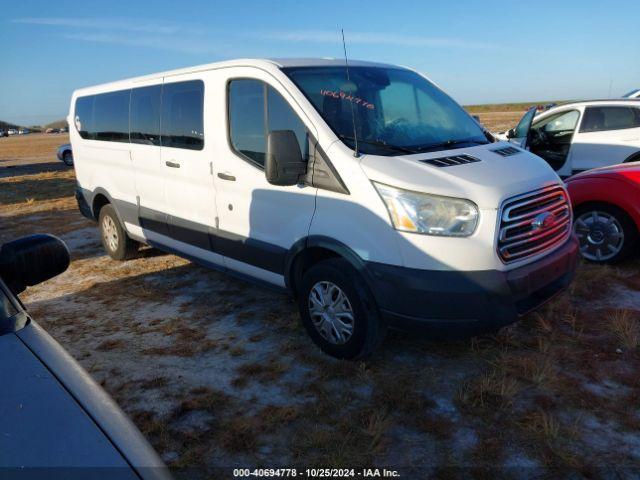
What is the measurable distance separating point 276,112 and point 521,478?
2.77 m

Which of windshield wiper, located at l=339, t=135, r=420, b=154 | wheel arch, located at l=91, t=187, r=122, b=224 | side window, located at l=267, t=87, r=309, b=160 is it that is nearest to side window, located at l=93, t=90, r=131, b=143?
wheel arch, located at l=91, t=187, r=122, b=224

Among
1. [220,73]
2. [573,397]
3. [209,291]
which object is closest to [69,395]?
[573,397]

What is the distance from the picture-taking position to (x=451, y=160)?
3.20 m

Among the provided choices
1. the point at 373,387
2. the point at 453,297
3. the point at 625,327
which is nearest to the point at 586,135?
the point at 625,327

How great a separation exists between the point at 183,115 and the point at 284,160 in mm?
1712

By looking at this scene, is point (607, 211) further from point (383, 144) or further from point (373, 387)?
point (373, 387)

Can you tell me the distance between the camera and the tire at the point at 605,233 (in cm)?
495

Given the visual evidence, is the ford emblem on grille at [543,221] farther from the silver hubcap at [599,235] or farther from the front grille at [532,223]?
the silver hubcap at [599,235]

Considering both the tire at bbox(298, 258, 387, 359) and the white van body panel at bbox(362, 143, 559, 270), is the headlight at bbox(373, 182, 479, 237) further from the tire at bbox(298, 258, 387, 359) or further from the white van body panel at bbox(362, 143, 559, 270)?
the tire at bbox(298, 258, 387, 359)

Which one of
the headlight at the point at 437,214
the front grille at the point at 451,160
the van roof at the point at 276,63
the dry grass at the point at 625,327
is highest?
the van roof at the point at 276,63

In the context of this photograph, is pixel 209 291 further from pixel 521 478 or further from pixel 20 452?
pixel 20 452

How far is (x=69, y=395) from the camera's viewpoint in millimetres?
1421

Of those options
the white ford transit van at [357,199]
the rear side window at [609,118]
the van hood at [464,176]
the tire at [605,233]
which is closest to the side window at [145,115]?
the white ford transit van at [357,199]

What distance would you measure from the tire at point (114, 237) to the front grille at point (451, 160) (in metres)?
4.23
